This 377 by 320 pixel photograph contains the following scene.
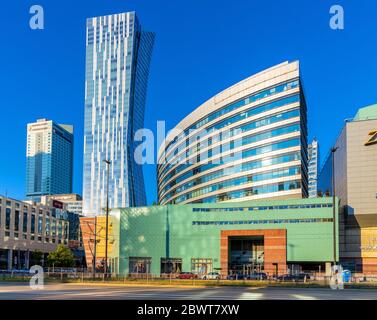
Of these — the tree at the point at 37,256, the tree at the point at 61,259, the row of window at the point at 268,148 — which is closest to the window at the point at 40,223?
the tree at the point at 37,256

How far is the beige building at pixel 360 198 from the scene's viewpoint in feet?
287

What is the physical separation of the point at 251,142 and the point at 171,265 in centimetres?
3135

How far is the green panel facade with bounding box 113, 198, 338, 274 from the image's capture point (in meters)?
84.8

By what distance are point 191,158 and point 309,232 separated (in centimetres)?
4209

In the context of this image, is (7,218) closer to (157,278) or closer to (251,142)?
(251,142)

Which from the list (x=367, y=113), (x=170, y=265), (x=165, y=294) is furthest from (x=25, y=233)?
(x=165, y=294)

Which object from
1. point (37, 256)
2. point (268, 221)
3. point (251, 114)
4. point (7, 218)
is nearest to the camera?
point (268, 221)

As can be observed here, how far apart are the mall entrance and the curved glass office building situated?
11.3 m

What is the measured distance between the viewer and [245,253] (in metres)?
93.0

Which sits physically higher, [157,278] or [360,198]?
[360,198]

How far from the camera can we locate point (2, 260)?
143000mm

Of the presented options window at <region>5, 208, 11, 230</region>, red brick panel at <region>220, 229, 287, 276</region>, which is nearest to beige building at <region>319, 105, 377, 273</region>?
red brick panel at <region>220, 229, 287, 276</region>

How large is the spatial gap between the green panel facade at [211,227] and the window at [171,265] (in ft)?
2.32
